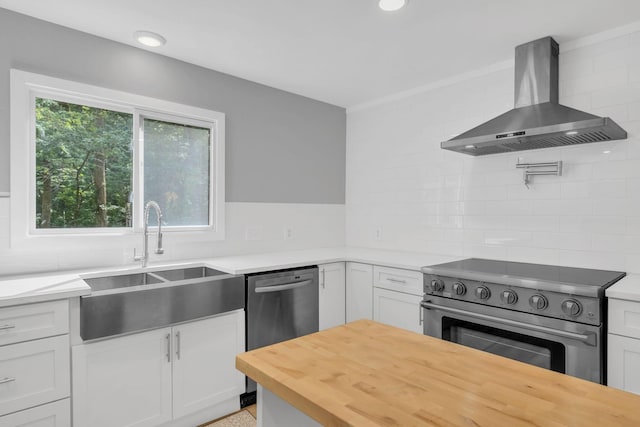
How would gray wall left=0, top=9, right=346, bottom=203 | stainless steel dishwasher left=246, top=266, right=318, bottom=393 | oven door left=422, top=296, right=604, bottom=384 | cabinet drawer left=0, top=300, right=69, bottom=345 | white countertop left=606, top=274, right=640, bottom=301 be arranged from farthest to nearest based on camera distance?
stainless steel dishwasher left=246, top=266, right=318, bottom=393 < gray wall left=0, top=9, right=346, bottom=203 < oven door left=422, top=296, right=604, bottom=384 < white countertop left=606, top=274, right=640, bottom=301 < cabinet drawer left=0, top=300, right=69, bottom=345

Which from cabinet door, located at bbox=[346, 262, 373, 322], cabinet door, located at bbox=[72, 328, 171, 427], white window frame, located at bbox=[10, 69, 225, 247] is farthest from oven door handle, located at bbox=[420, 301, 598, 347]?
white window frame, located at bbox=[10, 69, 225, 247]

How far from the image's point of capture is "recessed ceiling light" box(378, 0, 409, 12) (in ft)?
6.45

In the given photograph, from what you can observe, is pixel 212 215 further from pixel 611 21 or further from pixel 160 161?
pixel 611 21

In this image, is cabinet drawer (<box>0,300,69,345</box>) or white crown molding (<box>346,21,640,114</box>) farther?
white crown molding (<box>346,21,640,114</box>)

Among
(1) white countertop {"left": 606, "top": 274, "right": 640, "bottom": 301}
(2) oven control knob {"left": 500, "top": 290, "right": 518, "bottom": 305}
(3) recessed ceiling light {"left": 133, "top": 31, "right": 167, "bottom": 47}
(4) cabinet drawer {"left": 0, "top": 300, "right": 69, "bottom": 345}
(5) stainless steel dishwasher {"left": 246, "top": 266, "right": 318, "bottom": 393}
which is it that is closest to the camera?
(4) cabinet drawer {"left": 0, "top": 300, "right": 69, "bottom": 345}

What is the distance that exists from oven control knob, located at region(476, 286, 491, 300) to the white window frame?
76.0 inches

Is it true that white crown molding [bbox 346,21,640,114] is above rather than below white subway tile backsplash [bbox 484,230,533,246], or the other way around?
above

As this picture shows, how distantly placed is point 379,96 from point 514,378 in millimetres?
3116

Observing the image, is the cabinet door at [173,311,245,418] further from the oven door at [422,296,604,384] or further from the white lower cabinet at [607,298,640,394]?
the white lower cabinet at [607,298,640,394]

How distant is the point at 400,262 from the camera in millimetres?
2680

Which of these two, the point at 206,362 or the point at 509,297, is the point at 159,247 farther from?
the point at 509,297

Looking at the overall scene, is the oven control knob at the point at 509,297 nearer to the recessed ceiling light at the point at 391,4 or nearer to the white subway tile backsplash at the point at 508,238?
the white subway tile backsplash at the point at 508,238

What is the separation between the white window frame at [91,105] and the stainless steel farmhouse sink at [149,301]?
0.36 metres

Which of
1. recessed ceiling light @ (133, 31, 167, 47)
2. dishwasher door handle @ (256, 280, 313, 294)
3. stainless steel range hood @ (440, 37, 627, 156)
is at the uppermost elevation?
recessed ceiling light @ (133, 31, 167, 47)
